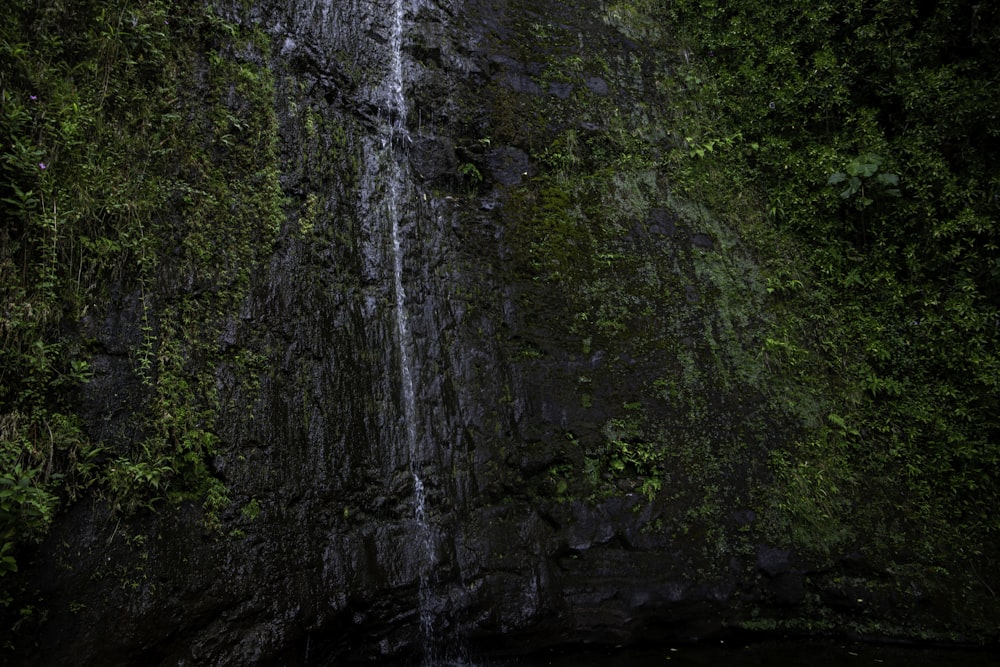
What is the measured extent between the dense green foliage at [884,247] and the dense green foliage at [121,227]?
15.5 feet

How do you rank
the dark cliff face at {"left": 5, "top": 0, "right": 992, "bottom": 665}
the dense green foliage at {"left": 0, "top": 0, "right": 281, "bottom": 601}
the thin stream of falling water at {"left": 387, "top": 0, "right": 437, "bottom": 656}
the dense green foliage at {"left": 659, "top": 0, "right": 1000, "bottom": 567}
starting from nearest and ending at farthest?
1. the dense green foliage at {"left": 0, "top": 0, "right": 281, "bottom": 601}
2. the dark cliff face at {"left": 5, "top": 0, "right": 992, "bottom": 665}
3. the thin stream of falling water at {"left": 387, "top": 0, "right": 437, "bottom": 656}
4. the dense green foliage at {"left": 659, "top": 0, "right": 1000, "bottom": 567}

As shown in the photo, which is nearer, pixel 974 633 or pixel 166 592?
pixel 166 592

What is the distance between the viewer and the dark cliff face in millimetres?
3461

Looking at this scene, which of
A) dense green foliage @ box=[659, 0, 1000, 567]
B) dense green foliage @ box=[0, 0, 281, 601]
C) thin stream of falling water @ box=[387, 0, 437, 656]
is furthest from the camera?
dense green foliage @ box=[659, 0, 1000, 567]

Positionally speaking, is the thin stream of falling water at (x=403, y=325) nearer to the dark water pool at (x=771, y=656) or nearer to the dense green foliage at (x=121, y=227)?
the dark water pool at (x=771, y=656)

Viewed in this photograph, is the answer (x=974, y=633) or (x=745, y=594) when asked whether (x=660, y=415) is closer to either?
(x=745, y=594)

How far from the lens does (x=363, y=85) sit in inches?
209

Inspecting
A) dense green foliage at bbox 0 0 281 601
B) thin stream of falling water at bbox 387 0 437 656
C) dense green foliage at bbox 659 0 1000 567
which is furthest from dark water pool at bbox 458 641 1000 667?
dense green foliage at bbox 0 0 281 601

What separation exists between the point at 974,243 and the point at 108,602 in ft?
25.1

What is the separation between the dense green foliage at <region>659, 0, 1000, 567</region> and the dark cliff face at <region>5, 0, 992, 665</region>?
0.47m

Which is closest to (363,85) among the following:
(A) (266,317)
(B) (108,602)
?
(A) (266,317)

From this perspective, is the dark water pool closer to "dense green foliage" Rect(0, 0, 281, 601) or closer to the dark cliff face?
the dark cliff face

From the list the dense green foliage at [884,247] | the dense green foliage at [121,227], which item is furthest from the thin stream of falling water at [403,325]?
the dense green foliage at [884,247]

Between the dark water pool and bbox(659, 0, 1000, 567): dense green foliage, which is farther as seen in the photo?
bbox(659, 0, 1000, 567): dense green foliage
